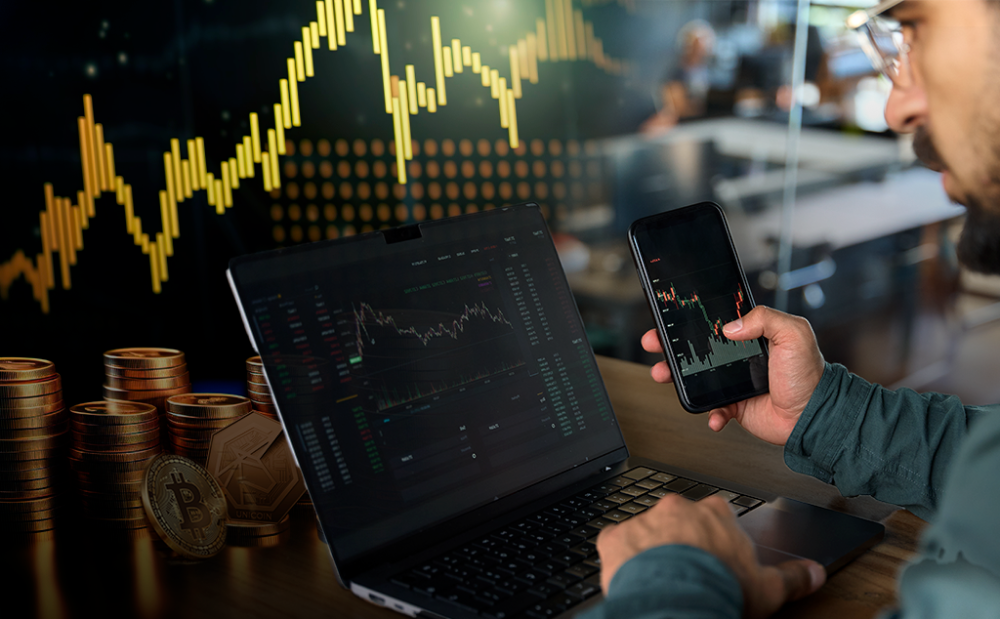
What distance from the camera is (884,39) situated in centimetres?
86

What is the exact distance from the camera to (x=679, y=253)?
96cm

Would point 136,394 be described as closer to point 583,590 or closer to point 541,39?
point 583,590

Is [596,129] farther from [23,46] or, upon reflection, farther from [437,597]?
[437,597]

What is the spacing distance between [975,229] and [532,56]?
3.90ft

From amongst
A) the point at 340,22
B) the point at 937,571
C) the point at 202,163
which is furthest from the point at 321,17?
the point at 937,571

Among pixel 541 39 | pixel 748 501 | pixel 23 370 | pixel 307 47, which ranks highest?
pixel 541 39

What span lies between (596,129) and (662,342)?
1547 mm

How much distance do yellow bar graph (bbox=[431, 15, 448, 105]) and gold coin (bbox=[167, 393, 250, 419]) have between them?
64cm

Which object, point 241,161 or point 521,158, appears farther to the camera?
point 521,158

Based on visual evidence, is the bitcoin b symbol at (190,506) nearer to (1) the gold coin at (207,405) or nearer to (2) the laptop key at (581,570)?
(1) the gold coin at (207,405)

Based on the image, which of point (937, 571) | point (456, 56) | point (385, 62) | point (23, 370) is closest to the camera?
point (937, 571)

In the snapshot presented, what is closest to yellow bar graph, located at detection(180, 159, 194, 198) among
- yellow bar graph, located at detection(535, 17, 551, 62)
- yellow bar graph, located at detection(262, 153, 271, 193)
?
yellow bar graph, located at detection(262, 153, 271, 193)

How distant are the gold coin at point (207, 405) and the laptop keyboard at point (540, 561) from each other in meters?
0.27

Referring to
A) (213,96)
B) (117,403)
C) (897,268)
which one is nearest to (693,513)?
(117,403)
